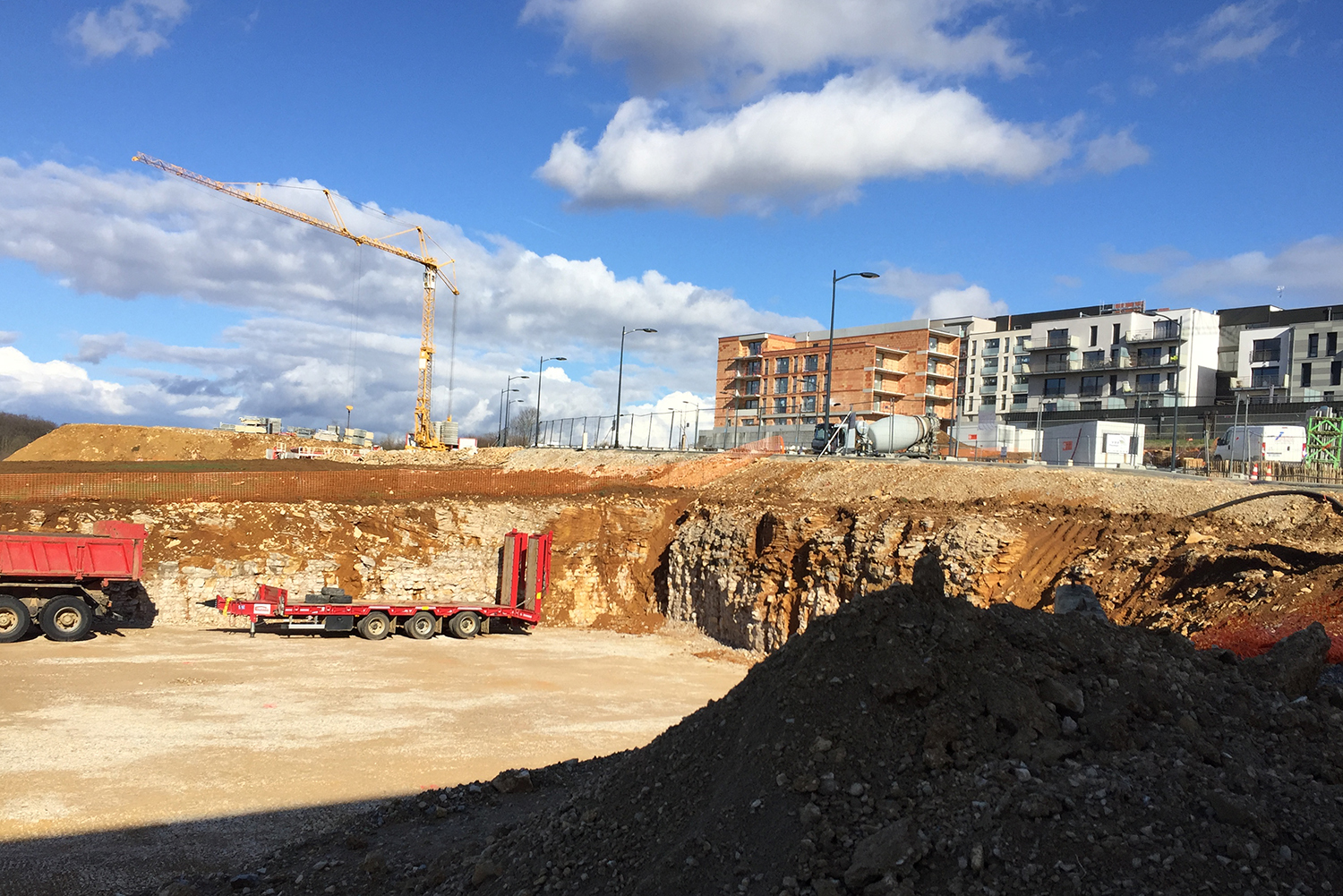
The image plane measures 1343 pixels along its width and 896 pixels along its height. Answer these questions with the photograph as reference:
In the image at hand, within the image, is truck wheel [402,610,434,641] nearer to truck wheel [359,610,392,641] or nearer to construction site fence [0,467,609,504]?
truck wheel [359,610,392,641]

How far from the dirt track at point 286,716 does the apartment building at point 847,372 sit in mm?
67007

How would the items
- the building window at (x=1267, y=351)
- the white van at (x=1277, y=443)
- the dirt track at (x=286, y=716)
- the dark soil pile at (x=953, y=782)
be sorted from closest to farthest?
the dark soil pile at (x=953, y=782) < the dirt track at (x=286, y=716) < the white van at (x=1277, y=443) < the building window at (x=1267, y=351)

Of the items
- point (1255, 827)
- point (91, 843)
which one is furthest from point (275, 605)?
point (1255, 827)

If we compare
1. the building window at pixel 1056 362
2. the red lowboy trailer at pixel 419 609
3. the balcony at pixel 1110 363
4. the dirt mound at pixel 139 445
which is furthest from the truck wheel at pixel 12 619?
the building window at pixel 1056 362

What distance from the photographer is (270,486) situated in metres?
33.6

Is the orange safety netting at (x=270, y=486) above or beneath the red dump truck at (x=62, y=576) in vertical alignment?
above

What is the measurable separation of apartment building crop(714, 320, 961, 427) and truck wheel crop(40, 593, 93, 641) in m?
70.1

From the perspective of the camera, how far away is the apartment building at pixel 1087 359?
8094 cm

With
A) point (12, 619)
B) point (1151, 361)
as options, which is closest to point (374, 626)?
point (12, 619)

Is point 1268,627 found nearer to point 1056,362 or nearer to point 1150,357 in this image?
point 1150,357

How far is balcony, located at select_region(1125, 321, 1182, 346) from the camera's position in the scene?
81.1 metres

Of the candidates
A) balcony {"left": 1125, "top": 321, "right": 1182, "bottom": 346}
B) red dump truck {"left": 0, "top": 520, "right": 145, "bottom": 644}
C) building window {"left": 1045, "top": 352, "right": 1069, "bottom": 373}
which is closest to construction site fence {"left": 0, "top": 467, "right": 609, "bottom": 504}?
red dump truck {"left": 0, "top": 520, "right": 145, "bottom": 644}

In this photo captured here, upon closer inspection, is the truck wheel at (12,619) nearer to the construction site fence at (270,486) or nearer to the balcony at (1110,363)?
the construction site fence at (270,486)

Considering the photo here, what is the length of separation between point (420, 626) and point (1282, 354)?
259 feet
